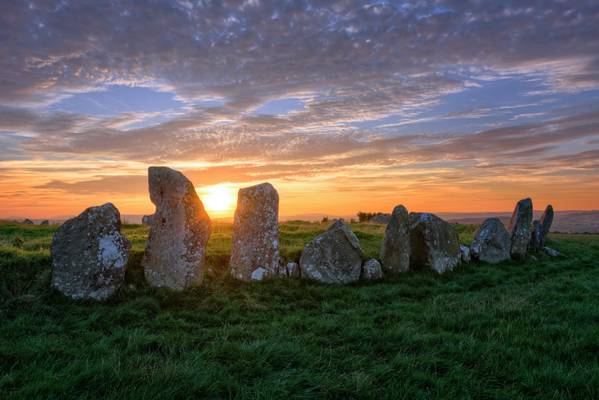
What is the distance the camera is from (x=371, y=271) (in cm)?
1320

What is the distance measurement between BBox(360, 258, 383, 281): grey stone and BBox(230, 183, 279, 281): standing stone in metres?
2.75

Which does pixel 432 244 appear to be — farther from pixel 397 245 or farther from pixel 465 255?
pixel 465 255

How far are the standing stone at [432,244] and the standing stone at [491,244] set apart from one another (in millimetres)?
2288

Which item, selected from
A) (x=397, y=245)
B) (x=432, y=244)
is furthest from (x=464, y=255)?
(x=397, y=245)

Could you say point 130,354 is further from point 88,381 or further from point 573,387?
point 573,387

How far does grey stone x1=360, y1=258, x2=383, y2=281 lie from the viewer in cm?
1312

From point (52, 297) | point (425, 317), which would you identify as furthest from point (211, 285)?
point (425, 317)

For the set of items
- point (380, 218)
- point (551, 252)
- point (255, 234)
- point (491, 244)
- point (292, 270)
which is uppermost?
point (380, 218)

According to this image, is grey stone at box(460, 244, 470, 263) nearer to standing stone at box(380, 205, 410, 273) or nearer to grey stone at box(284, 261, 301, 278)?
Result: standing stone at box(380, 205, 410, 273)

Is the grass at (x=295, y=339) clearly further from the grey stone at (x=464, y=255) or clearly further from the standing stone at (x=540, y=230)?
the standing stone at (x=540, y=230)

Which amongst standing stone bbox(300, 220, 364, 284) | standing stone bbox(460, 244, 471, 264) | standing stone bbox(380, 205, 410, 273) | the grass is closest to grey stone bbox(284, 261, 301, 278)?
standing stone bbox(300, 220, 364, 284)

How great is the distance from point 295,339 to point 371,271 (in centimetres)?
600

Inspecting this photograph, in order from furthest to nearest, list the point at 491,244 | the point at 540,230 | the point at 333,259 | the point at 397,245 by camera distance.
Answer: the point at 540,230 < the point at 491,244 < the point at 397,245 < the point at 333,259

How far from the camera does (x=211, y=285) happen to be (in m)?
11.7
